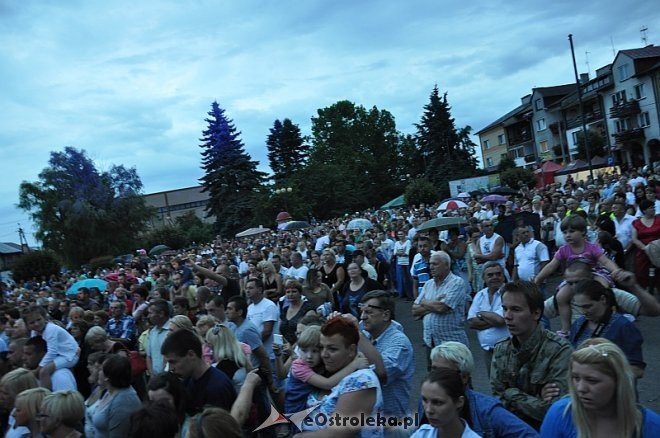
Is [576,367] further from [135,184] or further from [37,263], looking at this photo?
[135,184]

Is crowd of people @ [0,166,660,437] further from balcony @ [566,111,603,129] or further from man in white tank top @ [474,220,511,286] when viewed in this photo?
balcony @ [566,111,603,129]

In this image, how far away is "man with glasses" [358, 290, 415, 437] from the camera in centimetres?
396

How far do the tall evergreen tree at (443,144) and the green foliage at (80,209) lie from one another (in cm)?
3119

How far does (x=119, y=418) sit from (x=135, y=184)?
174 ft

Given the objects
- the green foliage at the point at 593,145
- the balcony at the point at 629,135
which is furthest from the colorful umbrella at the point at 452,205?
the balcony at the point at 629,135

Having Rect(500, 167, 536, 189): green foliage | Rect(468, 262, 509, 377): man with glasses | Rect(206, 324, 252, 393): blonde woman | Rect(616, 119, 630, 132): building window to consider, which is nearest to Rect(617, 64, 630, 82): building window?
Rect(616, 119, 630, 132): building window

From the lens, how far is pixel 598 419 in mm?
2488

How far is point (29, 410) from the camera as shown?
13.8ft

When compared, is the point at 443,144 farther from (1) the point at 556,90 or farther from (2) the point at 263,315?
(2) the point at 263,315

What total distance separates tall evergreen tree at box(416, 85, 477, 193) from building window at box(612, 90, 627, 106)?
1504 centimetres

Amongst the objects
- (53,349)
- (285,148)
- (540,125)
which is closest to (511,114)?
(540,125)

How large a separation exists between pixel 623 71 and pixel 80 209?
5385 cm

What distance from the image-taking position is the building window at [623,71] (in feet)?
179

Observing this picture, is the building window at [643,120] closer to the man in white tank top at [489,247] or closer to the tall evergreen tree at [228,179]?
the tall evergreen tree at [228,179]
